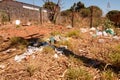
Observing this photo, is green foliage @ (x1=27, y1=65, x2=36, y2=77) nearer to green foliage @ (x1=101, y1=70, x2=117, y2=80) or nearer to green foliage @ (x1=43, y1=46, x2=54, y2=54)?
green foliage @ (x1=43, y1=46, x2=54, y2=54)

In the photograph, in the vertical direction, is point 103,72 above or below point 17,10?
below

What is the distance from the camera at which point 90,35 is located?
8016 mm

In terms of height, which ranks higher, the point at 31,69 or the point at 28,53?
the point at 28,53

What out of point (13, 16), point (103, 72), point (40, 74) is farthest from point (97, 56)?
point (13, 16)

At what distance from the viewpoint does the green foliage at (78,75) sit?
14.6 feet

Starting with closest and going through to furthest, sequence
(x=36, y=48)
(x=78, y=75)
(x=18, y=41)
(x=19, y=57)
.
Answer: (x=78, y=75) < (x=19, y=57) < (x=36, y=48) < (x=18, y=41)

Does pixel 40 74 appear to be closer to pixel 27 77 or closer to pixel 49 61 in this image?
pixel 27 77

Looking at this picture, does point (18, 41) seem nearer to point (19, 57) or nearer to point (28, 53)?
point (28, 53)

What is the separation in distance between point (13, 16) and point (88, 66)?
45.9 ft

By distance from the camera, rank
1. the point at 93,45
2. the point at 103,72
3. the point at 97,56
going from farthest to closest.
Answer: the point at 93,45, the point at 97,56, the point at 103,72

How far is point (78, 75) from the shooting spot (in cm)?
447

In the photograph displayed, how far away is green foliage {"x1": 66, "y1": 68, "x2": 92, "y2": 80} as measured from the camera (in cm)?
446

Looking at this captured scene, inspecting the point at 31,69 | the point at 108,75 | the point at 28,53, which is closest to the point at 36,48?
the point at 28,53

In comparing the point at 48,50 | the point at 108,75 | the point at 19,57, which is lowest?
the point at 108,75
